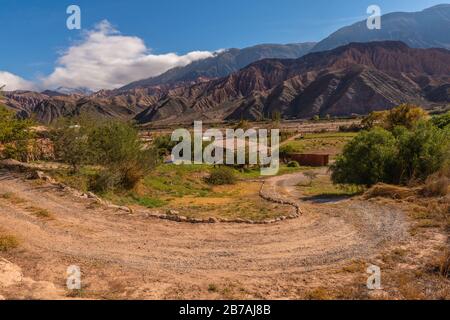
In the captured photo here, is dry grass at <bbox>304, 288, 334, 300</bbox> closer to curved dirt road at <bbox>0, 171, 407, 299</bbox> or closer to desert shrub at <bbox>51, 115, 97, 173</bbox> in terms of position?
curved dirt road at <bbox>0, 171, 407, 299</bbox>

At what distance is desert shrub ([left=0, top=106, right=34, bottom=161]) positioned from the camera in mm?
20453

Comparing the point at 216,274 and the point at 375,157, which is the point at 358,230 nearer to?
the point at 216,274

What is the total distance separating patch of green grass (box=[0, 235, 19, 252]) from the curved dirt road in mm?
256

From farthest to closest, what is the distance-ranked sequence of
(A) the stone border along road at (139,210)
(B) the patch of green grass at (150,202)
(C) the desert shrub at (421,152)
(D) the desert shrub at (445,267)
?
(C) the desert shrub at (421,152) → (B) the patch of green grass at (150,202) → (A) the stone border along road at (139,210) → (D) the desert shrub at (445,267)

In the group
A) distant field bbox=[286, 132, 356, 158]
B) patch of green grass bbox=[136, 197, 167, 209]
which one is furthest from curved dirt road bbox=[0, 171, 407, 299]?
distant field bbox=[286, 132, 356, 158]

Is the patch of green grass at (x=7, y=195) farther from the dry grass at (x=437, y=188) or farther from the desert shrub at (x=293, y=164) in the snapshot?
the desert shrub at (x=293, y=164)

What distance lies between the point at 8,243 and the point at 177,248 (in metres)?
4.78

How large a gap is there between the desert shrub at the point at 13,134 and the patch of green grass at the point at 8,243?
11732 mm

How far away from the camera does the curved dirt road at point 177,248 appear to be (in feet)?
27.2

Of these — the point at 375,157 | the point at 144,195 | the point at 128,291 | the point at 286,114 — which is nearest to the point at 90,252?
the point at 128,291

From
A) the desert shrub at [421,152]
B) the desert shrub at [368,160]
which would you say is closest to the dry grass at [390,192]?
the desert shrub at [421,152]

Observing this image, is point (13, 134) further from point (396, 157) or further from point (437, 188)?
point (396, 157)

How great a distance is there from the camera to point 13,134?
21.2 meters
